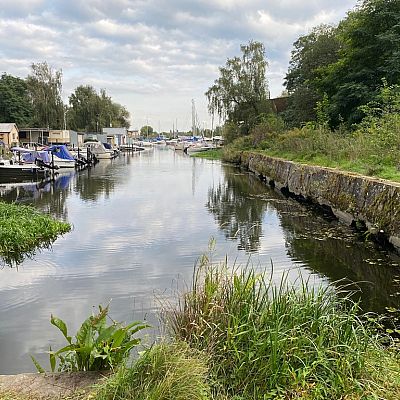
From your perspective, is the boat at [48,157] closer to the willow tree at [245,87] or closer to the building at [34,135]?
the willow tree at [245,87]

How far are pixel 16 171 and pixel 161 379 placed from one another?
26.2 m

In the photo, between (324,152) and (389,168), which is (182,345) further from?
(324,152)

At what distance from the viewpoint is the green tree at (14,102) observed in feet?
215

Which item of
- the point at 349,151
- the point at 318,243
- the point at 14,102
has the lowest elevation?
the point at 318,243

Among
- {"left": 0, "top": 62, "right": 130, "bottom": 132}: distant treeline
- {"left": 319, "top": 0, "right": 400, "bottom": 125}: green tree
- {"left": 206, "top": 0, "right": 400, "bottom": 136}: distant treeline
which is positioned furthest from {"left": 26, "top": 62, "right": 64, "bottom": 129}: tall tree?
{"left": 319, "top": 0, "right": 400, "bottom": 125}: green tree

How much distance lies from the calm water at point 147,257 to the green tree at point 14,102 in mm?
52624

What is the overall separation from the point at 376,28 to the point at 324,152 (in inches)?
395

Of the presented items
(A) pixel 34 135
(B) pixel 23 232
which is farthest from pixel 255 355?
(A) pixel 34 135

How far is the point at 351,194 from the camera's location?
12.4 m

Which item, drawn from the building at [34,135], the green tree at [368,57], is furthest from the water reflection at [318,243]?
the building at [34,135]

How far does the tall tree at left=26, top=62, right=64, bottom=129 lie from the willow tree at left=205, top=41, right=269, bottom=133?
3134cm

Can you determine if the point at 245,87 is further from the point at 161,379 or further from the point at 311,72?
the point at 161,379

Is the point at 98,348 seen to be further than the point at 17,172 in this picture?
No

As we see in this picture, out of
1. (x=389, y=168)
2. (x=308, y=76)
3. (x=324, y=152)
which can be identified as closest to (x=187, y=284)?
(x=389, y=168)
